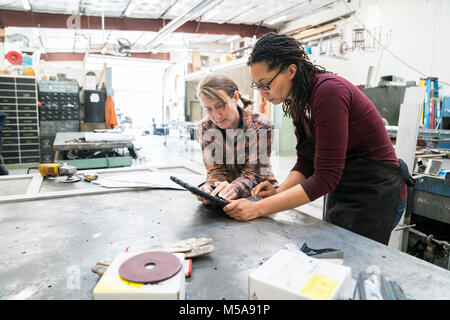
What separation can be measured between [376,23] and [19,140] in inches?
252

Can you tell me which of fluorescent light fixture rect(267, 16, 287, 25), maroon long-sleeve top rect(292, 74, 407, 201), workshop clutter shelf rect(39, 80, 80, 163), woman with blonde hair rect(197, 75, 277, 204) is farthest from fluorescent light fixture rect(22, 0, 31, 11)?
maroon long-sleeve top rect(292, 74, 407, 201)

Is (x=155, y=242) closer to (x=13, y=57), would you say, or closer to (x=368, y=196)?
(x=368, y=196)

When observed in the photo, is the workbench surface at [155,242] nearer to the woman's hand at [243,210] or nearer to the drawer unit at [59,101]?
the woman's hand at [243,210]

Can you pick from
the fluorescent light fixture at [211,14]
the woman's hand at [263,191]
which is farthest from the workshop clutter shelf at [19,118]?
the woman's hand at [263,191]

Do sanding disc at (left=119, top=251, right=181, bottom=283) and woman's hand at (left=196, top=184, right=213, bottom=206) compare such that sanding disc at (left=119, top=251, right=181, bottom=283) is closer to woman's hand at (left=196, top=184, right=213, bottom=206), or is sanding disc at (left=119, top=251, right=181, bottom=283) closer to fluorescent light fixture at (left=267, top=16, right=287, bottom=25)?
woman's hand at (left=196, top=184, right=213, bottom=206)

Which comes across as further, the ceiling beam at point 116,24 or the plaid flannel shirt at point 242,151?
the ceiling beam at point 116,24

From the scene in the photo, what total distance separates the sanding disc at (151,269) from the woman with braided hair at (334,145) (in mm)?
442

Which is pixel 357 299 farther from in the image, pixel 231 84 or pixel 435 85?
pixel 435 85

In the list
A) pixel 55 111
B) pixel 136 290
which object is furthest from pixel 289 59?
pixel 55 111

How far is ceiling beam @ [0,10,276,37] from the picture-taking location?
6309 millimetres

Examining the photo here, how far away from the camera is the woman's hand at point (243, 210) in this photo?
97 centimetres

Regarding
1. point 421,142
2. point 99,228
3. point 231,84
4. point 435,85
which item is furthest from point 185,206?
point 435,85

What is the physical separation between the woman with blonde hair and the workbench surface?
0.26 m

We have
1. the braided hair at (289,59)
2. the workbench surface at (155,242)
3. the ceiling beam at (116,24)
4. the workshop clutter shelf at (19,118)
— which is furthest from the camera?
the ceiling beam at (116,24)
